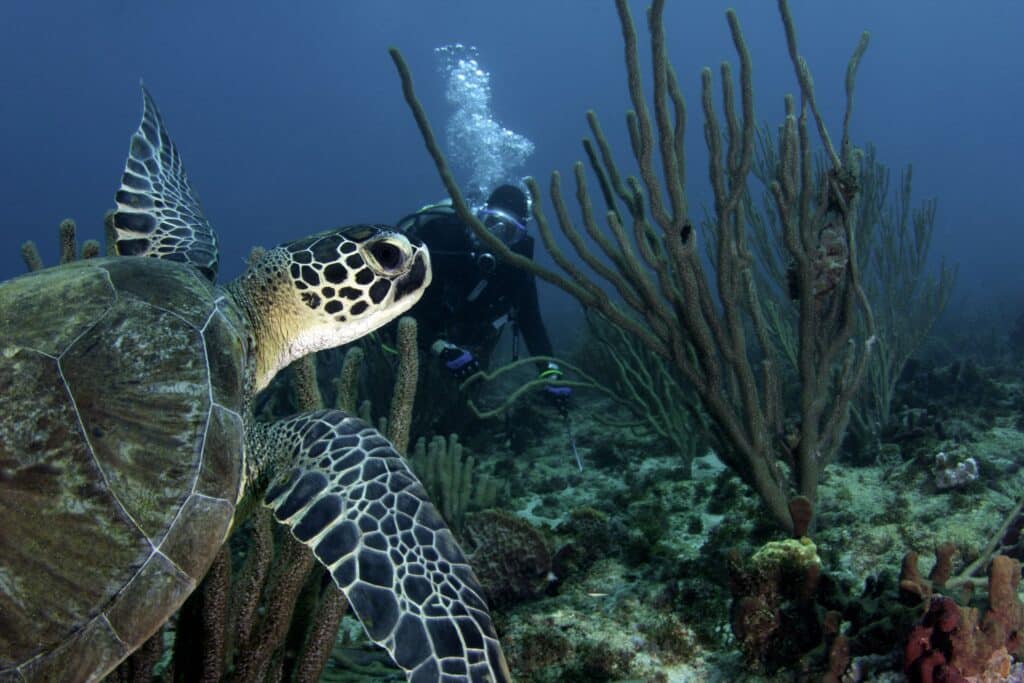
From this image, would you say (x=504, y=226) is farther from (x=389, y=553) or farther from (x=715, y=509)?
(x=389, y=553)

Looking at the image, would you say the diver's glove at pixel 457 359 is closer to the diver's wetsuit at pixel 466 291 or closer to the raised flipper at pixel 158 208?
the diver's wetsuit at pixel 466 291

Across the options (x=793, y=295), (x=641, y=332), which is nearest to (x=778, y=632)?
(x=641, y=332)

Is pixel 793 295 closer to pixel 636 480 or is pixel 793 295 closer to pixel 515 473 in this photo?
pixel 636 480

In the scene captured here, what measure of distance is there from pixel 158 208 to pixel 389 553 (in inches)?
97.7

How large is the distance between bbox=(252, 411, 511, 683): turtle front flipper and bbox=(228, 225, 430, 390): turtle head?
1.99 ft

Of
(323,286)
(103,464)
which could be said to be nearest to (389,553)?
(103,464)

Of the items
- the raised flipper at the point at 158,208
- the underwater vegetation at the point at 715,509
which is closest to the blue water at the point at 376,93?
the underwater vegetation at the point at 715,509

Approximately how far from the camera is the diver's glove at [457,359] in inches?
202

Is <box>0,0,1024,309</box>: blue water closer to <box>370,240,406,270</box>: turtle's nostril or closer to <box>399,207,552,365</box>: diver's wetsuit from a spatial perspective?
<box>399,207,552,365</box>: diver's wetsuit

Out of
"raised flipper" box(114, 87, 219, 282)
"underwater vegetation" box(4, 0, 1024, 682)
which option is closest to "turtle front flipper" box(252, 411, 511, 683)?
"underwater vegetation" box(4, 0, 1024, 682)

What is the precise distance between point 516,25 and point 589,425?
76.1 metres

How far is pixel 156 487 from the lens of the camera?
1516 mm

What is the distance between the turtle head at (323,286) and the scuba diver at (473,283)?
117 inches

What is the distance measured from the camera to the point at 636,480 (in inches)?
167
